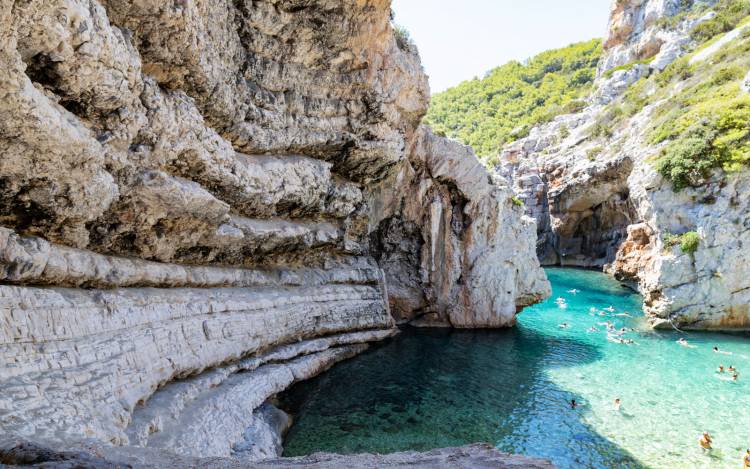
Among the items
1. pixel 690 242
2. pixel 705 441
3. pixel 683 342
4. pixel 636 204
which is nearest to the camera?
pixel 705 441

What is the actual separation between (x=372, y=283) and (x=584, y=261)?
34277 mm

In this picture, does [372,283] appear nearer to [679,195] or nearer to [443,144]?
[443,144]

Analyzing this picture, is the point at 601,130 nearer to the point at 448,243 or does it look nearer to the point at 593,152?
the point at 593,152

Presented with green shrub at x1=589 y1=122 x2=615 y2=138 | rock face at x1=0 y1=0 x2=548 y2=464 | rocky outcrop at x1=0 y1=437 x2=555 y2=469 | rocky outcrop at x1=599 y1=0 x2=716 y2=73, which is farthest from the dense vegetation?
rocky outcrop at x1=0 y1=437 x2=555 y2=469

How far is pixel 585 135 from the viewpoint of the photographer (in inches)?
1810

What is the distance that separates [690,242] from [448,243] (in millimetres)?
13431

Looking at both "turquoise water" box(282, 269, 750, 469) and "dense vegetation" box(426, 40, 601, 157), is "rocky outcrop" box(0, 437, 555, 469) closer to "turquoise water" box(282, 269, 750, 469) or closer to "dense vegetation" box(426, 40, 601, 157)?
"turquoise water" box(282, 269, 750, 469)

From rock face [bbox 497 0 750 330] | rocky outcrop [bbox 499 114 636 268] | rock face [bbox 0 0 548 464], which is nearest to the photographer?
rock face [bbox 0 0 548 464]

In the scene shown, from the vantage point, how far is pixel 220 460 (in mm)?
5285

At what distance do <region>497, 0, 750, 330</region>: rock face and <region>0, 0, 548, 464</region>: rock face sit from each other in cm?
1309

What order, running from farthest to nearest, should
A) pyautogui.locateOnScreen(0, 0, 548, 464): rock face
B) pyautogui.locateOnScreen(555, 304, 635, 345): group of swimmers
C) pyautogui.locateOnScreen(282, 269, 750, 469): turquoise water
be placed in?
pyautogui.locateOnScreen(555, 304, 635, 345): group of swimmers → pyautogui.locateOnScreen(282, 269, 750, 469): turquoise water → pyautogui.locateOnScreen(0, 0, 548, 464): rock face

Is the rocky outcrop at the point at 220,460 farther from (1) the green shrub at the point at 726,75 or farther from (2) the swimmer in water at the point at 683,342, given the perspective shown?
(1) the green shrub at the point at 726,75

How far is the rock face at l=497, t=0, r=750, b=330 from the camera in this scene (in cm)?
2444

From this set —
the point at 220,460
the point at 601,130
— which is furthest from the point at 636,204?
the point at 220,460
